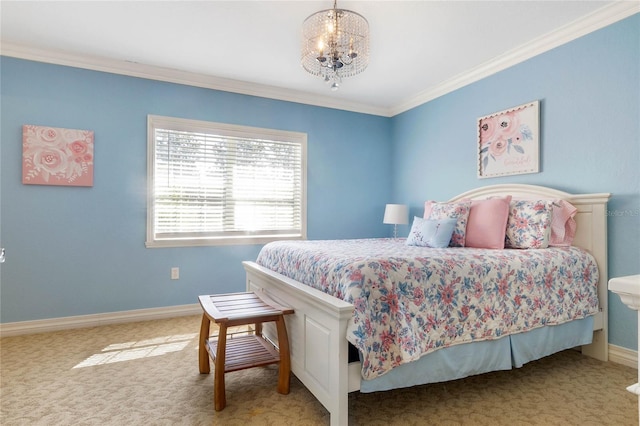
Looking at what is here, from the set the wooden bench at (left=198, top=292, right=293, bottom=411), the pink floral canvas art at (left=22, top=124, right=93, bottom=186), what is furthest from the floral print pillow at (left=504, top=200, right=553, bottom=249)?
the pink floral canvas art at (left=22, top=124, right=93, bottom=186)

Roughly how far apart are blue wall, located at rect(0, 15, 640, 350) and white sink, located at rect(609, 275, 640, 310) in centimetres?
232

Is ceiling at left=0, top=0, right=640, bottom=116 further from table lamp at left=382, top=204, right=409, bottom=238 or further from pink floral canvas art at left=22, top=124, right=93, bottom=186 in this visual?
table lamp at left=382, top=204, right=409, bottom=238

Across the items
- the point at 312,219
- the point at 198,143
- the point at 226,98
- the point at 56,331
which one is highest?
the point at 226,98

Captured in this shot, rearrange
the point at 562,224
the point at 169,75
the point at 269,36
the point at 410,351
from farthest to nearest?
the point at 169,75 → the point at 269,36 → the point at 562,224 → the point at 410,351

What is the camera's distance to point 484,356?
6.50 ft

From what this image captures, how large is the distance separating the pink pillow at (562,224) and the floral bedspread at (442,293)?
101mm

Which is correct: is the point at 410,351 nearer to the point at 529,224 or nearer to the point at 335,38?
the point at 529,224

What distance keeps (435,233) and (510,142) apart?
1229mm

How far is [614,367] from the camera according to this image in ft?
7.97

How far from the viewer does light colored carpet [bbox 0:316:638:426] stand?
1.81 m

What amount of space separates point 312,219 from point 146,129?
2.07 meters

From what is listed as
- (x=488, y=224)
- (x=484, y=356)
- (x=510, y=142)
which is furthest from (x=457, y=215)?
(x=484, y=356)

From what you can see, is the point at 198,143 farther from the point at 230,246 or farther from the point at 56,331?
the point at 56,331

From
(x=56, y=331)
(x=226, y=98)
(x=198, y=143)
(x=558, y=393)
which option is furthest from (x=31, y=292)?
(x=558, y=393)
